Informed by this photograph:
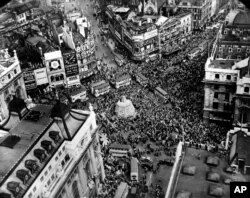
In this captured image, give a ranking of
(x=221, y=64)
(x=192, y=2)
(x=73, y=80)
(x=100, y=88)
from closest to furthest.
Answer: (x=221, y=64)
(x=100, y=88)
(x=73, y=80)
(x=192, y=2)

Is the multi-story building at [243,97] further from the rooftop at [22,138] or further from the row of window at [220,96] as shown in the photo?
the rooftop at [22,138]

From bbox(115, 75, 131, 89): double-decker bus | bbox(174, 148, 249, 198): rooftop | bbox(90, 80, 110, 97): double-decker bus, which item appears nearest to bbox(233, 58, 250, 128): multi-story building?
bbox(174, 148, 249, 198): rooftop

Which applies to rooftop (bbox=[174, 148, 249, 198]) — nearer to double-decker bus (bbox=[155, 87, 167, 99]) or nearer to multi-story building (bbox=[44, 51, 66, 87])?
double-decker bus (bbox=[155, 87, 167, 99])

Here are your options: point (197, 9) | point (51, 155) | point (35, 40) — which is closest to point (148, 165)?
point (51, 155)

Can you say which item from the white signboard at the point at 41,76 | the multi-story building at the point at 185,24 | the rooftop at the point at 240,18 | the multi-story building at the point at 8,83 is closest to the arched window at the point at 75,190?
the multi-story building at the point at 8,83

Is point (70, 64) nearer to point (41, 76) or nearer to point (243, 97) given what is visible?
point (41, 76)
